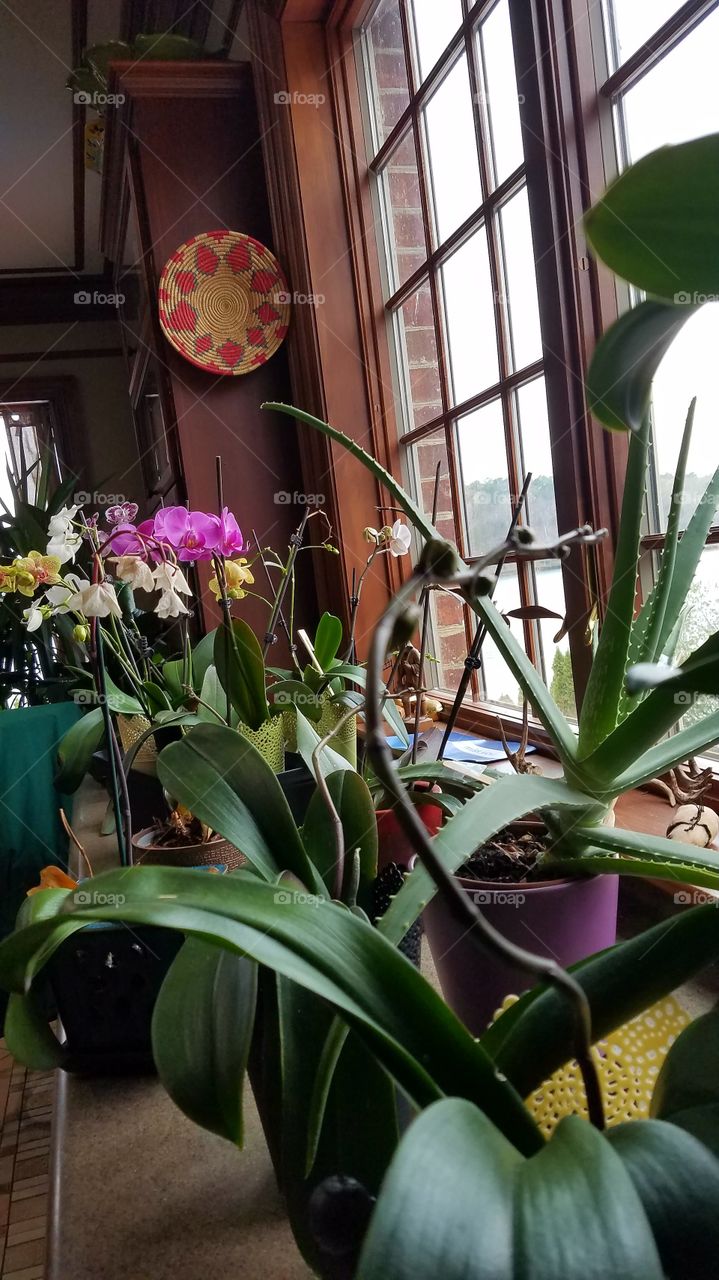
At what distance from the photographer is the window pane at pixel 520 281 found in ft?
4.32

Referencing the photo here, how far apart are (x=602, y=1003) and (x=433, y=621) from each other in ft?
5.10

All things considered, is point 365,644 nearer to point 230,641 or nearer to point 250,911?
point 230,641

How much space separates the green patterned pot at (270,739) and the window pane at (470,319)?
2.51ft

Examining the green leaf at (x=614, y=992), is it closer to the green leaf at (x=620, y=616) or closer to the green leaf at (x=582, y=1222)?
the green leaf at (x=582, y=1222)

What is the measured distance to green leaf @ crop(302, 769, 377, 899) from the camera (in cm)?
57

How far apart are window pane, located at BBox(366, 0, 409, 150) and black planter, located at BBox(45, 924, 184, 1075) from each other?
179cm

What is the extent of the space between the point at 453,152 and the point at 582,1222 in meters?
1.72

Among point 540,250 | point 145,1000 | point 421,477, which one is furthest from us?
point 421,477

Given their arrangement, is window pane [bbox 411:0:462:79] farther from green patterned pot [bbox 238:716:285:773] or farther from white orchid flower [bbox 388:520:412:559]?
green patterned pot [bbox 238:716:285:773]

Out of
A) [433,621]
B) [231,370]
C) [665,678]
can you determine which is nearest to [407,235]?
[231,370]

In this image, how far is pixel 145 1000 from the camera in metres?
0.66

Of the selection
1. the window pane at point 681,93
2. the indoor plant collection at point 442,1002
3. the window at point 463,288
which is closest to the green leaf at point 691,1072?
the indoor plant collection at point 442,1002

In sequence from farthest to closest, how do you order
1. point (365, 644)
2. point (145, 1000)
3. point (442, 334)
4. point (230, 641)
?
point (365, 644) → point (442, 334) → point (230, 641) → point (145, 1000)

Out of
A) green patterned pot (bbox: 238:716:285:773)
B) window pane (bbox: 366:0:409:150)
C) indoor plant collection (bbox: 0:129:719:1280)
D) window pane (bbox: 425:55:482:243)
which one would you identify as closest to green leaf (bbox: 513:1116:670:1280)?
indoor plant collection (bbox: 0:129:719:1280)
